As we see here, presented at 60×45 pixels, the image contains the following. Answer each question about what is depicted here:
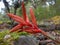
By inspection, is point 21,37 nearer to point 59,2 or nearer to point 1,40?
point 1,40

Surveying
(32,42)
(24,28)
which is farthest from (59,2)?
(24,28)

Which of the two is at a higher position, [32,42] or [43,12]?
[32,42]

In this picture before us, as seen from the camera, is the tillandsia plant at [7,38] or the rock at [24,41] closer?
the tillandsia plant at [7,38]

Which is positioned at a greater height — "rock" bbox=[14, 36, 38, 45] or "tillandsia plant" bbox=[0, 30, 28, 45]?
"tillandsia plant" bbox=[0, 30, 28, 45]

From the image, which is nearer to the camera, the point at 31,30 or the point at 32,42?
the point at 31,30

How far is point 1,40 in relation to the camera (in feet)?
9.29

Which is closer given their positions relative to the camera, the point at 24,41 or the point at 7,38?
the point at 7,38

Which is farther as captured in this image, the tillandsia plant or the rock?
the rock

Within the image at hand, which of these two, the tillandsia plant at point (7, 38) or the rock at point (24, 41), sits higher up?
the tillandsia plant at point (7, 38)

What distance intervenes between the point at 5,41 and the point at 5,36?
0.87ft

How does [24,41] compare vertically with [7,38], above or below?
below

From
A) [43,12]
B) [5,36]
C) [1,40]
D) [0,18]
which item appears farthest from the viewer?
Result: [43,12]

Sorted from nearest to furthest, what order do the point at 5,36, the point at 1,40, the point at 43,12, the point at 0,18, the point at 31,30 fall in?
the point at 31,30
the point at 1,40
the point at 5,36
the point at 0,18
the point at 43,12

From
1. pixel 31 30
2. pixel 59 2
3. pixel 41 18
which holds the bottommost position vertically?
pixel 41 18
